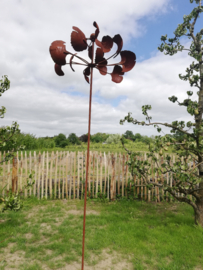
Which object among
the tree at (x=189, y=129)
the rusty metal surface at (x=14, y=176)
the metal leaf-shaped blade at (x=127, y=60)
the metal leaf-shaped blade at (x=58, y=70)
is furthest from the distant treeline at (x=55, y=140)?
the metal leaf-shaped blade at (x=127, y=60)

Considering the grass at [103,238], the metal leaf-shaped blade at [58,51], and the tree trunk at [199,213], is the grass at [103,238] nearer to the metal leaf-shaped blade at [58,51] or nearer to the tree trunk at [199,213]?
the tree trunk at [199,213]

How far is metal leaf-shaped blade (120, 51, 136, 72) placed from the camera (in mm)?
1736

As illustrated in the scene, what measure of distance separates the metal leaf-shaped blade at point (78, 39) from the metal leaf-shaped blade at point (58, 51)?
0.10 metres

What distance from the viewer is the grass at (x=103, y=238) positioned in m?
3.31

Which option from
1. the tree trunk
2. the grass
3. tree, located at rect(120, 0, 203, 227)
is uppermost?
tree, located at rect(120, 0, 203, 227)

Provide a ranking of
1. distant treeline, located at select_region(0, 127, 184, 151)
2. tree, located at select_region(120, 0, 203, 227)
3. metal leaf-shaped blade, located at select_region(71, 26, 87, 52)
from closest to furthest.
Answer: metal leaf-shaped blade, located at select_region(71, 26, 87, 52) < tree, located at select_region(120, 0, 203, 227) < distant treeline, located at select_region(0, 127, 184, 151)

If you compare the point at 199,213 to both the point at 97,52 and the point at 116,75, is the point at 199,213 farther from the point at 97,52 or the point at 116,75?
the point at 97,52

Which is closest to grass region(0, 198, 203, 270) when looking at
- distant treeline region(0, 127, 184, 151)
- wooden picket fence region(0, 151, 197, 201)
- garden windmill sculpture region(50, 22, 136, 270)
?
wooden picket fence region(0, 151, 197, 201)

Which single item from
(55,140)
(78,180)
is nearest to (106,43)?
(78,180)

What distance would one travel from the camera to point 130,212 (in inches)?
218

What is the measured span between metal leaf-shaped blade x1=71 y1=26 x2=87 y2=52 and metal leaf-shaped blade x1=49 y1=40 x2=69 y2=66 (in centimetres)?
10

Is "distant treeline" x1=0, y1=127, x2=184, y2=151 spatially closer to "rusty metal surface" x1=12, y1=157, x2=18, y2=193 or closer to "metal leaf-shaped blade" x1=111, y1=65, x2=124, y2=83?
"rusty metal surface" x1=12, y1=157, x2=18, y2=193

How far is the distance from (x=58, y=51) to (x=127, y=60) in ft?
2.04

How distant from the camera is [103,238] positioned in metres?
4.00
